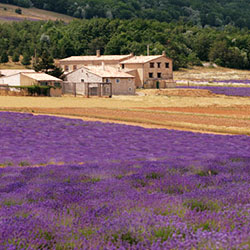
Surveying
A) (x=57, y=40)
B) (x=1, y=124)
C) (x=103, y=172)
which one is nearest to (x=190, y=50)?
(x=57, y=40)

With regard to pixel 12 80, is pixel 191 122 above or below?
below

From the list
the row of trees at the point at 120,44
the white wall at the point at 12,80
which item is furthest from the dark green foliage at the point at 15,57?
the white wall at the point at 12,80

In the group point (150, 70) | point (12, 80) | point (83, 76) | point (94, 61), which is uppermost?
point (94, 61)

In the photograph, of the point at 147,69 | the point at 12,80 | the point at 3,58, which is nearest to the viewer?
the point at 12,80

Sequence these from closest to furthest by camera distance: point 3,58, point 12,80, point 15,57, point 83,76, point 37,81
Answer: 1. point 37,81
2. point 12,80
3. point 83,76
4. point 3,58
5. point 15,57

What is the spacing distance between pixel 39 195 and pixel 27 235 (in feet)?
9.45

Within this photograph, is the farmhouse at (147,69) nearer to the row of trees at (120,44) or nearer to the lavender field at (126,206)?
the row of trees at (120,44)

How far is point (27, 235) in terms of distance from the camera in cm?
623

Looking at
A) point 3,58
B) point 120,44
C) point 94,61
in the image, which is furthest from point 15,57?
point 94,61

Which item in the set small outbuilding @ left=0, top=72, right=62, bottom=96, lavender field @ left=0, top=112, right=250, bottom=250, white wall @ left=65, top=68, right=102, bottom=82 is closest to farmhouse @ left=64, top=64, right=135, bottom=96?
white wall @ left=65, top=68, right=102, bottom=82

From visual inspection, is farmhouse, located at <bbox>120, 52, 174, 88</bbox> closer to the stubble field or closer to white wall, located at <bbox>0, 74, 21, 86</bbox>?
white wall, located at <bbox>0, 74, 21, 86</bbox>

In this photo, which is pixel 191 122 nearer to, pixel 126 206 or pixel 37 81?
pixel 126 206

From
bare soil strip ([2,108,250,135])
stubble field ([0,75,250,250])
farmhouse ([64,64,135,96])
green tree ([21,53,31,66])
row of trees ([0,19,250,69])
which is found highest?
row of trees ([0,19,250,69])

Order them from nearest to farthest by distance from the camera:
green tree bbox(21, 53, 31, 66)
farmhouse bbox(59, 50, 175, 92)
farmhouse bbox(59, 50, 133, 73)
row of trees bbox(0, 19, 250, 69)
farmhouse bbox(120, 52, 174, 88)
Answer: farmhouse bbox(59, 50, 175, 92) → farmhouse bbox(120, 52, 174, 88) → farmhouse bbox(59, 50, 133, 73) → green tree bbox(21, 53, 31, 66) → row of trees bbox(0, 19, 250, 69)
